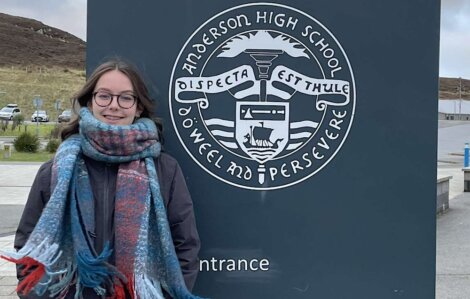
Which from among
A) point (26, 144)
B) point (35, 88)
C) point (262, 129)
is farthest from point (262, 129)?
point (35, 88)

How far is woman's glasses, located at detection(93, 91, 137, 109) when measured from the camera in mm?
1926

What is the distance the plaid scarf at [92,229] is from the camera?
179 cm

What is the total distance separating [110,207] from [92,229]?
3.5 inches

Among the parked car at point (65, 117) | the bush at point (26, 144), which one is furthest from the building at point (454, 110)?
the bush at point (26, 144)

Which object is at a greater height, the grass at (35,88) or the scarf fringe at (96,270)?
the grass at (35,88)

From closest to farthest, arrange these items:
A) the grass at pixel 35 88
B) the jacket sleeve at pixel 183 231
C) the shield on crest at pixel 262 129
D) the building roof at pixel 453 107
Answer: the jacket sleeve at pixel 183 231 < the shield on crest at pixel 262 129 < the grass at pixel 35 88 < the building roof at pixel 453 107

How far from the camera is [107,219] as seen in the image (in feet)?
6.10

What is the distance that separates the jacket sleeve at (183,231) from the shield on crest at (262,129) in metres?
0.38

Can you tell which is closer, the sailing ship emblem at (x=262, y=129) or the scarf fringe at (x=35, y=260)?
the scarf fringe at (x=35, y=260)

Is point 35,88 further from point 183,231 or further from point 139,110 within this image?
point 183,231

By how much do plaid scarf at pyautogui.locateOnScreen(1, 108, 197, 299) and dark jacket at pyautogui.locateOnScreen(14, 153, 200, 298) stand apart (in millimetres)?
37

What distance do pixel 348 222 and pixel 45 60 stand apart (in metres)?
92.5

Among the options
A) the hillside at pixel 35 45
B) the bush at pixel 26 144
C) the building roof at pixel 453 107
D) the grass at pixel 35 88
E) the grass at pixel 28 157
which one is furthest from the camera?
the hillside at pixel 35 45

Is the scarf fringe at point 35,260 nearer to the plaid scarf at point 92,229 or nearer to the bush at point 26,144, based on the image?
the plaid scarf at point 92,229
